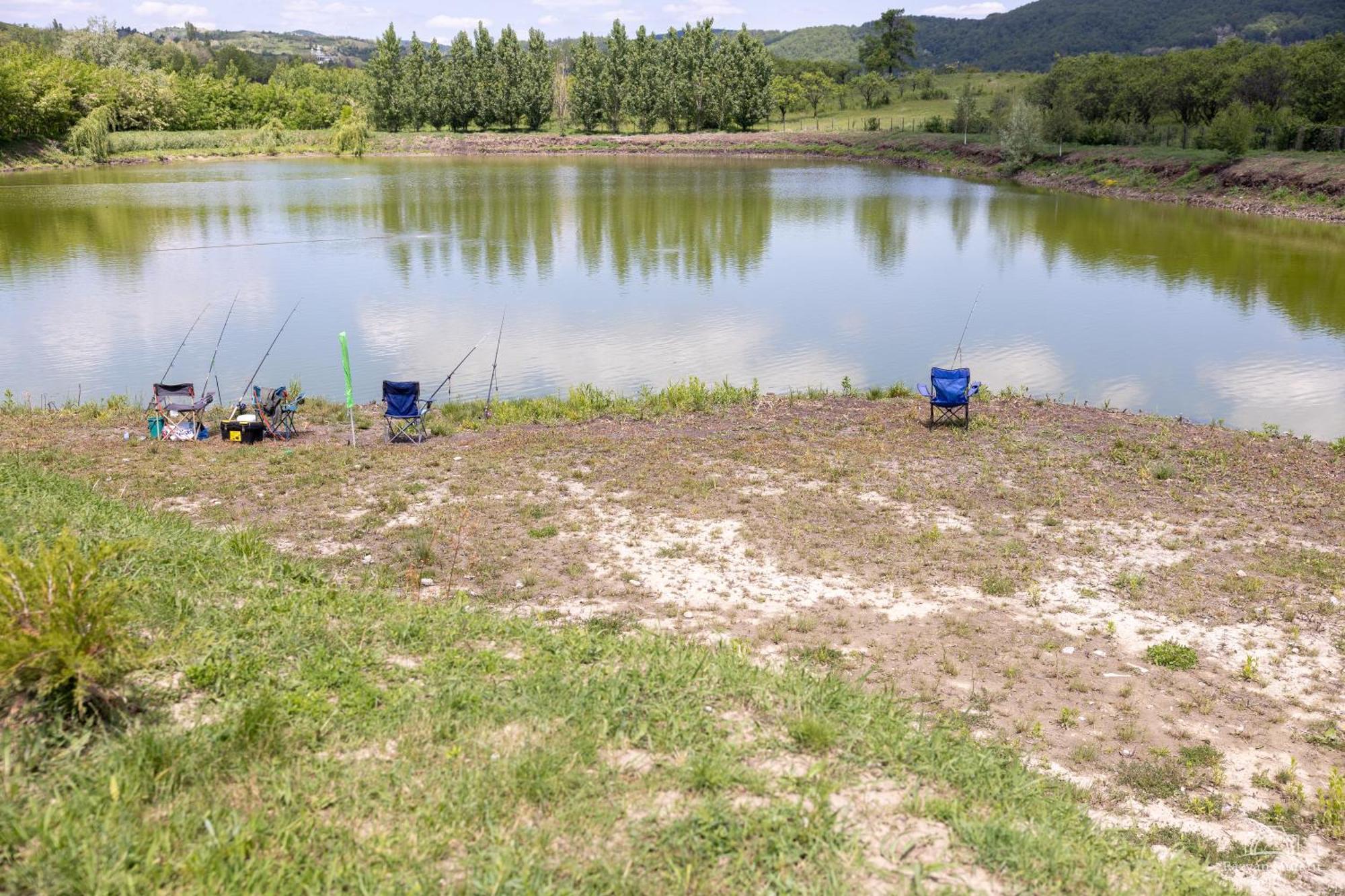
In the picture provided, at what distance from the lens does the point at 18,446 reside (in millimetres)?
13148

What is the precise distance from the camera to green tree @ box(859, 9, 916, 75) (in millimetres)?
136500

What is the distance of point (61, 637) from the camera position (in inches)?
207

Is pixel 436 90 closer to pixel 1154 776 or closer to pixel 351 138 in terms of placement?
pixel 351 138

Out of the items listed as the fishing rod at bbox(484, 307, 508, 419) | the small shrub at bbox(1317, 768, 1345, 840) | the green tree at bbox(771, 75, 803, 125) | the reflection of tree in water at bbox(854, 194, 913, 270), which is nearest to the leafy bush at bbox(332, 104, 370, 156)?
the green tree at bbox(771, 75, 803, 125)

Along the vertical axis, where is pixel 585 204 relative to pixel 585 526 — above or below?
above

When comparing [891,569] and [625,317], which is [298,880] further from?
[625,317]

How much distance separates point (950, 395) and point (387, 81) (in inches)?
3796

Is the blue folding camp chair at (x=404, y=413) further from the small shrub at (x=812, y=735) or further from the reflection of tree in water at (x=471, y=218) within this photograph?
the reflection of tree in water at (x=471, y=218)

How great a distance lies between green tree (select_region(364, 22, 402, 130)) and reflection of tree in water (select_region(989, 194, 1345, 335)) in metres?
70.5

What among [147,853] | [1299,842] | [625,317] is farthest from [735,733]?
[625,317]

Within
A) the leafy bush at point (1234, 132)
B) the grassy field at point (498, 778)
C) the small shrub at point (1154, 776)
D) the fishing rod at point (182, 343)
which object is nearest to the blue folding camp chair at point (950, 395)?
the small shrub at point (1154, 776)

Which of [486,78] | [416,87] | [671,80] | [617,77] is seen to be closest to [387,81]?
[416,87]

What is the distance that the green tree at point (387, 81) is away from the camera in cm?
9769

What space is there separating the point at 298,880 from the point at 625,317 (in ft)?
66.9
